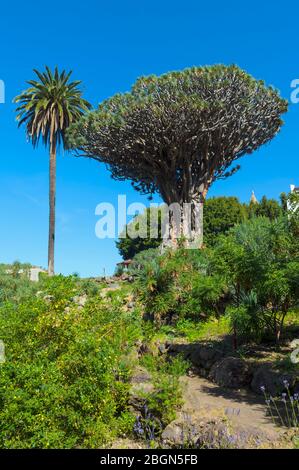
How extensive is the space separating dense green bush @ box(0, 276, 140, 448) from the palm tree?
89.9 ft

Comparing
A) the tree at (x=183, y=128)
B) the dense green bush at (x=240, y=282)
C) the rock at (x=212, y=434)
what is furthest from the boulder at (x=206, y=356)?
the tree at (x=183, y=128)

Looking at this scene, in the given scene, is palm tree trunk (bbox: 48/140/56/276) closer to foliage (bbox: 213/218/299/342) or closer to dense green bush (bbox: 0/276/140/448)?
foliage (bbox: 213/218/299/342)

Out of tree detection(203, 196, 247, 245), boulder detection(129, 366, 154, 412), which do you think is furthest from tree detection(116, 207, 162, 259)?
boulder detection(129, 366, 154, 412)

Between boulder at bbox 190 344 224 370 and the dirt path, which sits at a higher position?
boulder at bbox 190 344 224 370

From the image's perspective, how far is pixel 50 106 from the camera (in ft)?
117

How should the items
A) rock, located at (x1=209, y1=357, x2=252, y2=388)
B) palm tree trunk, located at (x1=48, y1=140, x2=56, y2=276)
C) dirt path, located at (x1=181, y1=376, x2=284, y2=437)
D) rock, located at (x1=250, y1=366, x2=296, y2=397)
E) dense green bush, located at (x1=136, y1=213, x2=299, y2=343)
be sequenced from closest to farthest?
1. dirt path, located at (x1=181, y1=376, x2=284, y2=437)
2. rock, located at (x1=250, y1=366, x2=296, y2=397)
3. dense green bush, located at (x1=136, y1=213, x2=299, y2=343)
4. rock, located at (x1=209, y1=357, x2=252, y2=388)
5. palm tree trunk, located at (x1=48, y1=140, x2=56, y2=276)

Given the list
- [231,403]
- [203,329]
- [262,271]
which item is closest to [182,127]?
[203,329]

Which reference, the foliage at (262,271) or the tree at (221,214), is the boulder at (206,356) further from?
the tree at (221,214)

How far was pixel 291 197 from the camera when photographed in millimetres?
7461

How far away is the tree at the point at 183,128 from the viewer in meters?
27.6

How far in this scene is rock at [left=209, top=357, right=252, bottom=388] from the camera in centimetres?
895

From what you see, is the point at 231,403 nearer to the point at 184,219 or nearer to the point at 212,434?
the point at 212,434
